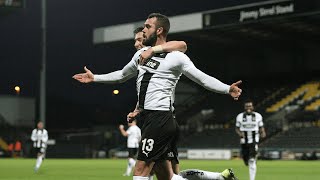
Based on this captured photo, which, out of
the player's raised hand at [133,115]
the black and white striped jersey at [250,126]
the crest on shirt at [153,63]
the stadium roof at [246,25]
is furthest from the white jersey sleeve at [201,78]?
the stadium roof at [246,25]

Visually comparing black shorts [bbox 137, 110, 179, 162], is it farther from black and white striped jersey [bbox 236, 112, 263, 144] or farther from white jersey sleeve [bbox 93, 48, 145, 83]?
black and white striped jersey [bbox 236, 112, 263, 144]

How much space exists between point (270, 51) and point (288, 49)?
1.53m

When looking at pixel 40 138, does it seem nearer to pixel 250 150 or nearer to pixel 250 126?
pixel 250 126

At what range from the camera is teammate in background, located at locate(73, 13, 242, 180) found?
25.6ft

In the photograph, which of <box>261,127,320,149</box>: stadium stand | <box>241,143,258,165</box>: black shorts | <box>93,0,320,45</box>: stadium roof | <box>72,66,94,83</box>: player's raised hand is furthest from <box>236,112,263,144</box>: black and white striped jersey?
<box>261,127,320,149</box>: stadium stand

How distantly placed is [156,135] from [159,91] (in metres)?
0.52

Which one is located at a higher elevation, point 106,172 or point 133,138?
point 133,138

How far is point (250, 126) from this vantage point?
19719mm

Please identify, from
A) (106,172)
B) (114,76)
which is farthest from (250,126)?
(114,76)

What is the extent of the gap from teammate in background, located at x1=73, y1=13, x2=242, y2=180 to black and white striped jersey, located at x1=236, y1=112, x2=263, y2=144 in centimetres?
1175

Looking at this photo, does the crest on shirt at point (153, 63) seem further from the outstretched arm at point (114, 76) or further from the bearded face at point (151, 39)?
the outstretched arm at point (114, 76)

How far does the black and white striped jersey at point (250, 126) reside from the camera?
19.6m

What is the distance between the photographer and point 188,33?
1805 inches

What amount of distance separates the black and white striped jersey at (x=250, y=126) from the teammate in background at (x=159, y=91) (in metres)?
11.8
